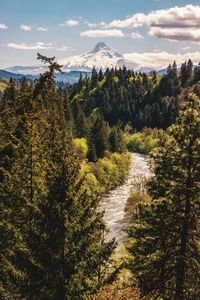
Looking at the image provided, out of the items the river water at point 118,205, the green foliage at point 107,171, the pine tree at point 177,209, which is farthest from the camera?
the green foliage at point 107,171

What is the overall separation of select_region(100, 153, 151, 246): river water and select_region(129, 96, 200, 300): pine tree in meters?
47.0

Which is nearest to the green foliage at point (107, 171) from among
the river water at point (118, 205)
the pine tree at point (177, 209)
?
the river water at point (118, 205)

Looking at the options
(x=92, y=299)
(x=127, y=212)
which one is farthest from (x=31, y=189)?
(x=127, y=212)

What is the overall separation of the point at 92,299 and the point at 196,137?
11.0m

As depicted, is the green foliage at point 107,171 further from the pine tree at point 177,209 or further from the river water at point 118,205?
the pine tree at point 177,209

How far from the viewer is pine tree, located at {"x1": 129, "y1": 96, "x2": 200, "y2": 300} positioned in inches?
999

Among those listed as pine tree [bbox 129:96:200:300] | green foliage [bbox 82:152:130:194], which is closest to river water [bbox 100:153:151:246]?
green foliage [bbox 82:152:130:194]

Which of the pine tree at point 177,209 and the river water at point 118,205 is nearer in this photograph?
the pine tree at point 177,209

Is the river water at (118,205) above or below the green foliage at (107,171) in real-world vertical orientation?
below

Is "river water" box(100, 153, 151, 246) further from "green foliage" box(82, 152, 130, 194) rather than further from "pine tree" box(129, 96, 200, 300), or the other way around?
"pine tree" box(129, 96, 200, 300)

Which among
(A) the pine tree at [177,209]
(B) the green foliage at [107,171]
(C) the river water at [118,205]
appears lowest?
(C) the river water at [118,205]

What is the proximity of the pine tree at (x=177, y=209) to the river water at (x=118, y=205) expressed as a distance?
154 feet

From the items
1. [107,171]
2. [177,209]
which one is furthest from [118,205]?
[177,209]

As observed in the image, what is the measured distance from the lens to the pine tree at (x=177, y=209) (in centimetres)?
2538
